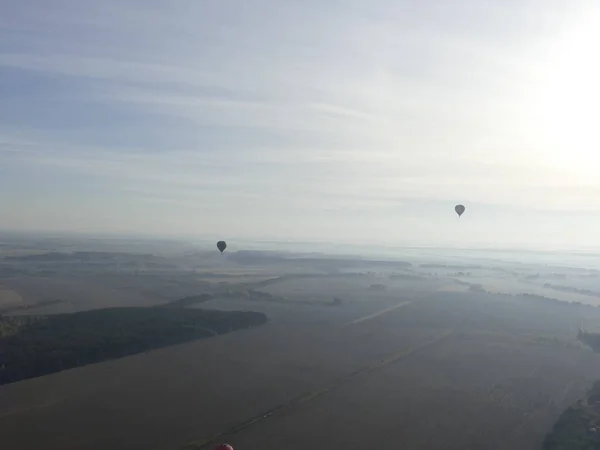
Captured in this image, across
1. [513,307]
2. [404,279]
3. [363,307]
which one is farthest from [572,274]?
[363,307]

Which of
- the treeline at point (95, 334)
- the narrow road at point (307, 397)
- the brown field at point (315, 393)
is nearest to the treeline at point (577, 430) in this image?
the brown field at point (315, 393)

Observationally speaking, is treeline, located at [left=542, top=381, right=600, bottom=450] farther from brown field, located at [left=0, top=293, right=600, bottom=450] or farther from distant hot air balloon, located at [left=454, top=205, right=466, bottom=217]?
distant hot air balloon, located at [left=454, top=205, right=466, bottom=217]

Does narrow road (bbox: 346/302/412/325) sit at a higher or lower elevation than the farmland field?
higher

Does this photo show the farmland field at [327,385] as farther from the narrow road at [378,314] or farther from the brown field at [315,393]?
the narrow road at [378,314]

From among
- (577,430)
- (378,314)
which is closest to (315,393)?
(577,430)

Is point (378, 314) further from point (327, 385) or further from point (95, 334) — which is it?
point (95, 334)

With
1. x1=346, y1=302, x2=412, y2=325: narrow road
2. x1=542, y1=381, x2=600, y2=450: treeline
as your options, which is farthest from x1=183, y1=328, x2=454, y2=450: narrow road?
x1=542, y1=381, x2=600, y2=450: treeline

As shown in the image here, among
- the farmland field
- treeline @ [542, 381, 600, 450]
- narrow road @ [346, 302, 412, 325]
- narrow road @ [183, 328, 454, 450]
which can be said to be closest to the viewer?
narrow road @ [183, 328, 454, 450]
